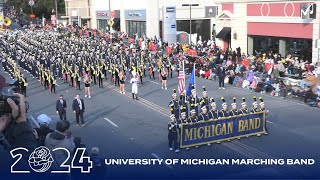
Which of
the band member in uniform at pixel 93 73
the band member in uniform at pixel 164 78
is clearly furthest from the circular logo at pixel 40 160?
the band member in uniform at pixel 93 73

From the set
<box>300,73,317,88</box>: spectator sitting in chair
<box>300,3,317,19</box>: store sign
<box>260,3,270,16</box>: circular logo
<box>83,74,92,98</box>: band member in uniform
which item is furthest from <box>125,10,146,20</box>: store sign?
<box>300,73,317,88</box>: spectator sitting in chair

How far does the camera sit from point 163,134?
16.5m

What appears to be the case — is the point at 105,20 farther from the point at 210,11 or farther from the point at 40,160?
the point at 40,160

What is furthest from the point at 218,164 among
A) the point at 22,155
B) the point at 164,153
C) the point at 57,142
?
the point at 22,155

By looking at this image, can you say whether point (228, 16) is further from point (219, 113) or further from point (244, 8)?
point (219, 113)

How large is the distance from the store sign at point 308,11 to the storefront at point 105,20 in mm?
35563

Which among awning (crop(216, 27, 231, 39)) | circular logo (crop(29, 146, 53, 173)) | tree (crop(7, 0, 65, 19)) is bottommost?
circular logo (crop(29, 146, 53, 173))

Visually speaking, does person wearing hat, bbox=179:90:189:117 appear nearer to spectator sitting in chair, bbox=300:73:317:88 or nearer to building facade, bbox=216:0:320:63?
spectator sitting in chair, bbox=300:73:317:88

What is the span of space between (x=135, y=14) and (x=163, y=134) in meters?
41.0

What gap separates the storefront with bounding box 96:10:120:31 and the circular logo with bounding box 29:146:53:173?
5575 cm

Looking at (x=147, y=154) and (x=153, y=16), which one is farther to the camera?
(x=153, y=16)

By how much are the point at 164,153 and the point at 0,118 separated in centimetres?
855

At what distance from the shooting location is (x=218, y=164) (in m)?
12.9

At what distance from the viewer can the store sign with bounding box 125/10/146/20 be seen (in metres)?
54.0
